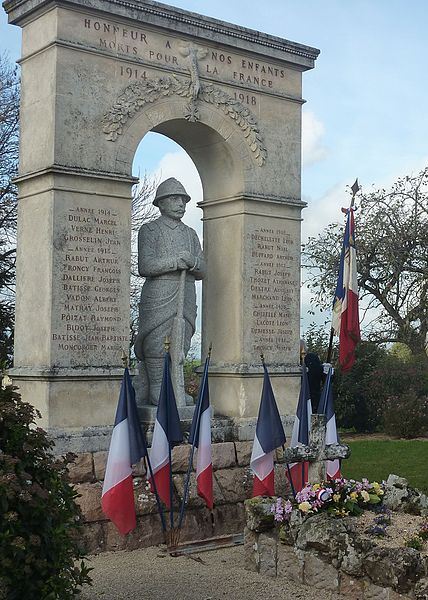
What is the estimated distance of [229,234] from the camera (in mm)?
9141

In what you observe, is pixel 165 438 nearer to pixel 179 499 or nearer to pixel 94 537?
pixel 179 499

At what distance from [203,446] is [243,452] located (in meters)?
1.18

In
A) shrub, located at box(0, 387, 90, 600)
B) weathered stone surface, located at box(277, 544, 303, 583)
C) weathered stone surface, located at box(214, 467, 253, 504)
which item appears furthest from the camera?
weathered stone surface, located at box(214, 467, 253, 504)

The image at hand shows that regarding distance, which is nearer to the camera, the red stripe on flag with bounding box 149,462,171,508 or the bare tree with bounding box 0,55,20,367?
the red stripe on flag with bounding box 149,462,171,508

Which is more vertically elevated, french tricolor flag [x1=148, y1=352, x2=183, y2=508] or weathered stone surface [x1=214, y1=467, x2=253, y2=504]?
french tricolor flag [x1=148, y1=352, x2=183, y2=508]

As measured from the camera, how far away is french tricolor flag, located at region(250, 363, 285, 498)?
765 cm

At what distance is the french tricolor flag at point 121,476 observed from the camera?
281 inches

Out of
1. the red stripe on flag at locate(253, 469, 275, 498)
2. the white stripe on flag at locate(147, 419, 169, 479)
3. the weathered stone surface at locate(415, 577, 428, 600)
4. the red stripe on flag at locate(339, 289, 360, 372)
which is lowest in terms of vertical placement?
the weathered stone surface at locate(415, 577, 428, 600)

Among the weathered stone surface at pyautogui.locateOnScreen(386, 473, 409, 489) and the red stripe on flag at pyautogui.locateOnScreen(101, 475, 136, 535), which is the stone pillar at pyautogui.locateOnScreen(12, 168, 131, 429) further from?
the weathered stone surface at pyautogui.locateOnScreen(386, 473, 409, 489)

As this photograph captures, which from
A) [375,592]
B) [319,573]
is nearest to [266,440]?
[319,573]

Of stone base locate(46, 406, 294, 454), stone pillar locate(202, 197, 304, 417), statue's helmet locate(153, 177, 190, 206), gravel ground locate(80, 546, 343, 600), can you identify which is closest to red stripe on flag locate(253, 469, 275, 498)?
gravel ground locate(80, 546, 343, 600)

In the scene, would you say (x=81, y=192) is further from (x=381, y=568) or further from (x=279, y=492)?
(x=381, y=568)

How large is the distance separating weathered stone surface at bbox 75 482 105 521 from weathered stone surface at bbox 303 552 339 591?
204 centimetres

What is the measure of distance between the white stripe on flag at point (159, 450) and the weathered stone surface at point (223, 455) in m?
1.02
